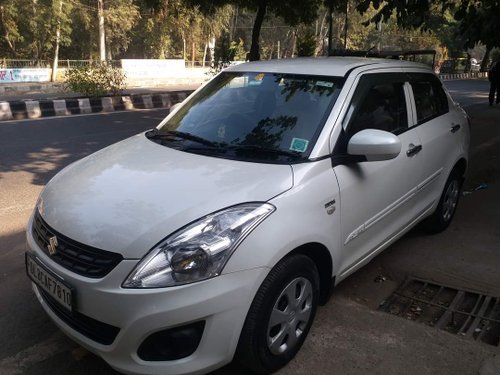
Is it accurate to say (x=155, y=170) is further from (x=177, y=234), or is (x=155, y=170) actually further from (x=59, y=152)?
(x=59, y=152)

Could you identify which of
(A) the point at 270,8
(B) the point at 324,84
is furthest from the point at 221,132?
(A) the point at 270,8

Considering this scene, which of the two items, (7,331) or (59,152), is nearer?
(7,331)

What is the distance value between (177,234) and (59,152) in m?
6.63

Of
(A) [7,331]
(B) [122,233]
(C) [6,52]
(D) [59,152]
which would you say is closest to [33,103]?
(D) [59,152]

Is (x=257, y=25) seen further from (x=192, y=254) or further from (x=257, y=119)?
(x=192, y=254)

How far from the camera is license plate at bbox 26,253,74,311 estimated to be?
7.59 feet

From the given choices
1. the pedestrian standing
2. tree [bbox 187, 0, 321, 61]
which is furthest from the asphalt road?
the pedestrian standing

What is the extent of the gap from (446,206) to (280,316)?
275 cm

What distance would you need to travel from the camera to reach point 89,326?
2.32 meters

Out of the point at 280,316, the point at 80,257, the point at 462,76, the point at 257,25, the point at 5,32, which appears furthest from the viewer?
the point at 462,76

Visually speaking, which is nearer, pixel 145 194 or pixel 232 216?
pixel 232 216

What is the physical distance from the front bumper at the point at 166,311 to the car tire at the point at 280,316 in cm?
8

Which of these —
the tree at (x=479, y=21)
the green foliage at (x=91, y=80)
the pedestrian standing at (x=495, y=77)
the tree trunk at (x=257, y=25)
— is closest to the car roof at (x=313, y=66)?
the tree at (x=479, y=21)

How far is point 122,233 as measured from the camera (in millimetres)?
2254
